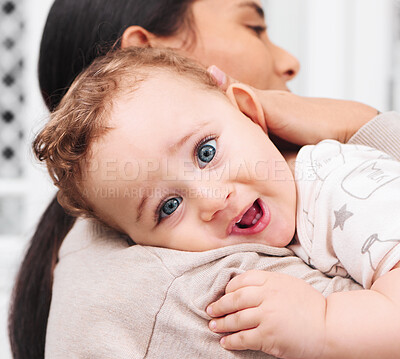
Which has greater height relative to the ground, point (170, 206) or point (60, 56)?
point (60, 56)

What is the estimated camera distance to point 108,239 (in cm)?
90

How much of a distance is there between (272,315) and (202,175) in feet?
0.93

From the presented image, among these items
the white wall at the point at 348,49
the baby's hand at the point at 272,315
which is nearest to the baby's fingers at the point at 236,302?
the baby's hand at the point at 272,315

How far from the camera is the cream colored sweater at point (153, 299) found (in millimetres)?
673

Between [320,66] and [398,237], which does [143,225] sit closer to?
[398,237]

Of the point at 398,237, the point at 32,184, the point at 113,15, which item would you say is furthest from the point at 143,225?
the point at 32,184

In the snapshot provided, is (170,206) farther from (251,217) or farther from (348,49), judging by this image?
(348,49)

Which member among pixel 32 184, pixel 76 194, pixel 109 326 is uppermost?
pixel 76 194

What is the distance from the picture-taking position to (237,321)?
0.64 meters

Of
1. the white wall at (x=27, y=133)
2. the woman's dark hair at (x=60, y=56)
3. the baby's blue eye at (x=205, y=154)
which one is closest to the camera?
the baby's blue eye at (x=205, y=154)

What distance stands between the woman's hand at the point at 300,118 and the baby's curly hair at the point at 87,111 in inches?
4.1

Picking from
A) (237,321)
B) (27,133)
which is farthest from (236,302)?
(27,133)

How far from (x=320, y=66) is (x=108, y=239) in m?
1.71

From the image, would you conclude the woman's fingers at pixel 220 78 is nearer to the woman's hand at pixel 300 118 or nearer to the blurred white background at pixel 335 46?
the woman's hand at pixel 300 118
